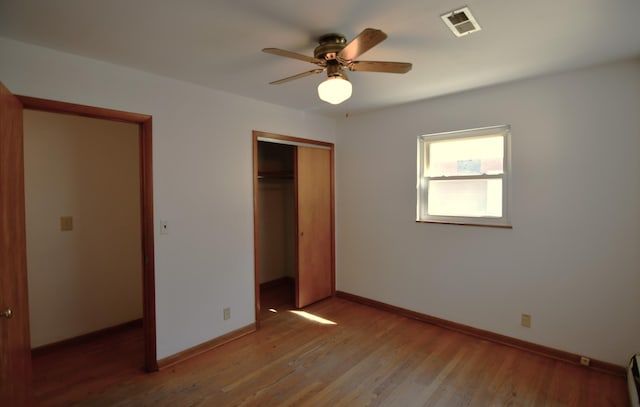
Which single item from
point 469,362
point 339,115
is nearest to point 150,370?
point 469,362

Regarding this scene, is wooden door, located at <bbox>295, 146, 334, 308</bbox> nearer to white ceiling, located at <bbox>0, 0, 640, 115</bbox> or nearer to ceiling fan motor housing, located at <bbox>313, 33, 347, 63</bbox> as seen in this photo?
white ceiling, located at <bbox>0, 0, 640, 115</bbox>

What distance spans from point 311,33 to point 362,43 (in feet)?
1.35

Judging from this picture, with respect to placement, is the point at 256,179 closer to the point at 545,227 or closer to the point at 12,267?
the point at 12,267

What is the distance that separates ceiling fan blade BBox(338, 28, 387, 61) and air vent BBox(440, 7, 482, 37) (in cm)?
45

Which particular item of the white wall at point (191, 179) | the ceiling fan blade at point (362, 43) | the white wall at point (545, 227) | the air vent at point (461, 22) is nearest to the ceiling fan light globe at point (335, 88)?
the ceiling fan blade at point (362, 43)

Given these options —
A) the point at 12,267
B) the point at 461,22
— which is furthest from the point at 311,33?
the point at 12,267

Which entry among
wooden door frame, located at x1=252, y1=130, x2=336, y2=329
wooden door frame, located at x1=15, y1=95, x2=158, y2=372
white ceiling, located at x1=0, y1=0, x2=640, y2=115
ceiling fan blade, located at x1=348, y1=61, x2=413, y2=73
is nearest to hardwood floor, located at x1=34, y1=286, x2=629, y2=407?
wooden door frame, located at x1=15, y1=95, x2=158, y2=372

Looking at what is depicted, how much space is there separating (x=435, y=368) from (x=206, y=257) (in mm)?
2211

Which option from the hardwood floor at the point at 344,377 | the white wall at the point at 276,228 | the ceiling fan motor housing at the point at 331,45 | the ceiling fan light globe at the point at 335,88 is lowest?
the hardwood floor at the point at 344,377

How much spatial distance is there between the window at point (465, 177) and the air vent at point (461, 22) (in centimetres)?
139

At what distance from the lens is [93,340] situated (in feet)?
10.1

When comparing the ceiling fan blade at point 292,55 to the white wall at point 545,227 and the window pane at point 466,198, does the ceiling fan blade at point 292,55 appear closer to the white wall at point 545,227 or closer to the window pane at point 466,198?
the white wall at point 545,227

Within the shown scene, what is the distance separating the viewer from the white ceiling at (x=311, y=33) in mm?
1604

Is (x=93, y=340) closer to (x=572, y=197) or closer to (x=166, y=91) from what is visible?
(x=166, y=91)
